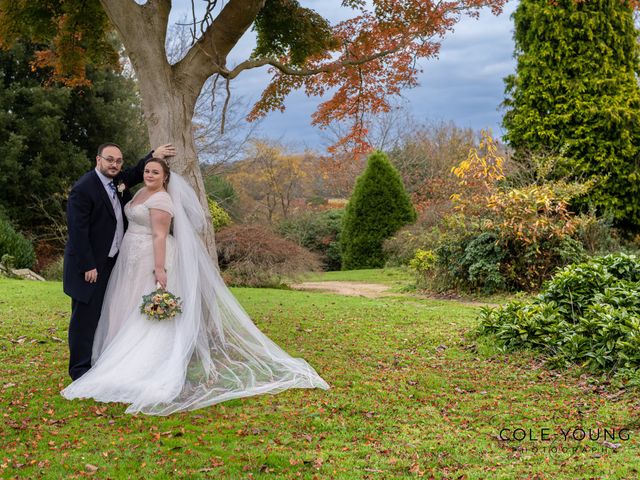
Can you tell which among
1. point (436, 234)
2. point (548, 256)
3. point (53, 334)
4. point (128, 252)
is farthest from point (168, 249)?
point (436, 234)

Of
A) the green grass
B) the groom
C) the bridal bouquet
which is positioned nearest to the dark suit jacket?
the groom

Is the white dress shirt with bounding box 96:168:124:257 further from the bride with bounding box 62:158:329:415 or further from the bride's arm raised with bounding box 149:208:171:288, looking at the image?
the bride's arm raised with bounding box 149:208:171:288

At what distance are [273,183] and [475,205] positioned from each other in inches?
778

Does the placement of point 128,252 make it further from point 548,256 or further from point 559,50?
point 559,50

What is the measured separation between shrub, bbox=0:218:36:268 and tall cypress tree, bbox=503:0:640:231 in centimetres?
1361

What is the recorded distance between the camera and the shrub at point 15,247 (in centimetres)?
1711

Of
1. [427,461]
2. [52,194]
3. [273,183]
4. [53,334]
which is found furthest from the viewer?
[273,183]

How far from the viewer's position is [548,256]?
40.3ft

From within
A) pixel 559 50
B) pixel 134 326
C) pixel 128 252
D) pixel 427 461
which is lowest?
pixel 427 461

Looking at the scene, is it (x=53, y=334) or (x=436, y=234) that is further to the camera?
(x=436, y=234)

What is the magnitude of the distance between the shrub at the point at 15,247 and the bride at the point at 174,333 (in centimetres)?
1274

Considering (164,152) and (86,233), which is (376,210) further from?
(86,233)

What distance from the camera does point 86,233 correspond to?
5.62 meters

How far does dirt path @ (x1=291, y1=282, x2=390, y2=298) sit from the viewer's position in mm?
14495
